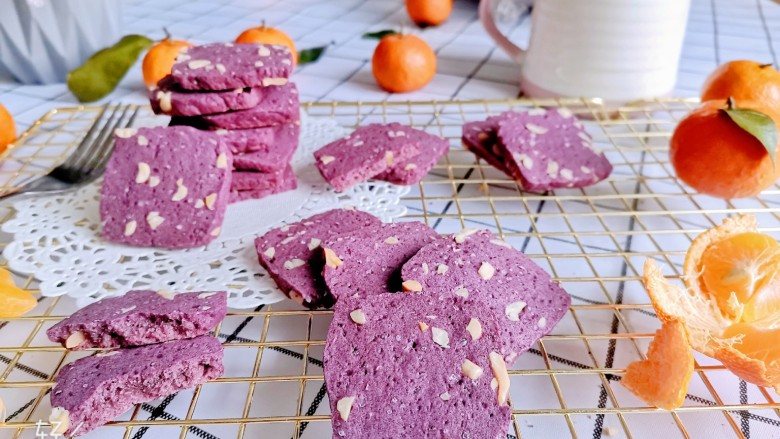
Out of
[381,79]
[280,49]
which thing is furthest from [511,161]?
[381,79]

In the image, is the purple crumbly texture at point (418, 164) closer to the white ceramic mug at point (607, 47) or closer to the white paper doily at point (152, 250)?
the white paper doily at point (152, 250)

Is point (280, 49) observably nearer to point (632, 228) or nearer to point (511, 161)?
Result: point (511, 161)

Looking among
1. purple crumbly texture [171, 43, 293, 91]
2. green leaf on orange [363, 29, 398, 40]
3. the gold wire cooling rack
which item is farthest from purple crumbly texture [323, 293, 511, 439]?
green leaf on orange [363, 29, 398, 40]

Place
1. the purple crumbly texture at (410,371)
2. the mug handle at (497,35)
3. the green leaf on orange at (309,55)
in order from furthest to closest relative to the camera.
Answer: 1. the green leaf on orange at (309,55)
2. the mug handle at (497,35)
3. the purple crumbly texture at (410,371)

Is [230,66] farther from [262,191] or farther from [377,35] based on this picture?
[377,35]

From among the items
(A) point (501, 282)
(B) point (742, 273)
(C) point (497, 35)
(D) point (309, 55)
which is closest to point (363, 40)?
(D) point (309, 55)

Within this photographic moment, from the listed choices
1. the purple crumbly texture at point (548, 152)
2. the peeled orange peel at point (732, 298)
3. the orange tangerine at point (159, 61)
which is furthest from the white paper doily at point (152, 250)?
the orange tangerine at point (159, 61)
